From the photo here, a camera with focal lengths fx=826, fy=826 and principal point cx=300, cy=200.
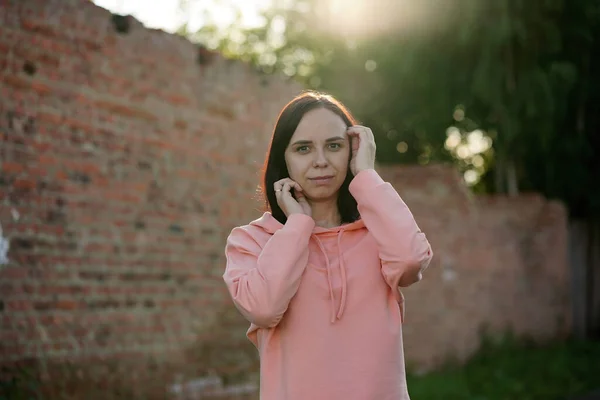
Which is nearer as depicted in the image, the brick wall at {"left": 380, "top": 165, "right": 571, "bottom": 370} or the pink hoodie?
the pink hoodie

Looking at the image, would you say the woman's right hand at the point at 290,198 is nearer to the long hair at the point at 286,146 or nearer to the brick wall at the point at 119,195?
the long hair at the point at 286,146

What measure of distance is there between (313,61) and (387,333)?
→ 18.2 metres

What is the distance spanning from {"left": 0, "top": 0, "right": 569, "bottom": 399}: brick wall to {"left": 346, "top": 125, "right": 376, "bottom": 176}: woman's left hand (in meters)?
3.14

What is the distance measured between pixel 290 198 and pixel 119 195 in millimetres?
3677

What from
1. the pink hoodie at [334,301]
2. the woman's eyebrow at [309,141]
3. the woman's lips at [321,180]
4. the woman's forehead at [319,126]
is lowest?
the pink hoodie at [334,301]

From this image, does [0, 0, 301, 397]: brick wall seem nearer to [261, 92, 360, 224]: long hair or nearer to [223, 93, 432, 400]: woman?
[261, 92, 360, 224]: long hair

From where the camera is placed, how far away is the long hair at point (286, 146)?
2.61 metres

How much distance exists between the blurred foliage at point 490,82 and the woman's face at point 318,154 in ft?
34.9

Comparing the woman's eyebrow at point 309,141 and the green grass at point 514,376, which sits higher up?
the woman's eyebrow at point 309,141

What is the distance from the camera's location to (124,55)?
6117mm

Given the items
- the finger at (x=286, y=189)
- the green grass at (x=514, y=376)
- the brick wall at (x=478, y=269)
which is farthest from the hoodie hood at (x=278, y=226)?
the brick wall at (x=478, y=269)

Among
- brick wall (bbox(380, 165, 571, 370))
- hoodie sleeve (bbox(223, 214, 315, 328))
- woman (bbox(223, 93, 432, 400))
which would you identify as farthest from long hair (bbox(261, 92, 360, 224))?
brick wall (bbox(380, 165, 571, 370))

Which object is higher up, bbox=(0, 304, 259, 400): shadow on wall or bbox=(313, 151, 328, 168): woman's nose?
bbox=(313, 151, 328, 168): woman's nose

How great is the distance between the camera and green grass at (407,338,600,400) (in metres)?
9.04
